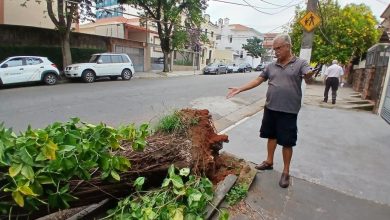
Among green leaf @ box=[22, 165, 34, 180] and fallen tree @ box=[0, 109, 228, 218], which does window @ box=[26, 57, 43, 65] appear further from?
green leaf @ box=[22, 165, 34, 180]

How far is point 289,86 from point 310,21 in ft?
21.8

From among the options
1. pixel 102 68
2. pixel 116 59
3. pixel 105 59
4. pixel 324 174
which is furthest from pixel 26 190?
pixel 116 59

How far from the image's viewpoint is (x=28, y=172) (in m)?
1.98

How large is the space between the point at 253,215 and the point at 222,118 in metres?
5.12

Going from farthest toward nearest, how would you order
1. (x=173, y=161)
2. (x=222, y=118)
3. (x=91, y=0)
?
1. (x=91, y=0)
2. (x=222, y=118)
3. (x=173, y=161)

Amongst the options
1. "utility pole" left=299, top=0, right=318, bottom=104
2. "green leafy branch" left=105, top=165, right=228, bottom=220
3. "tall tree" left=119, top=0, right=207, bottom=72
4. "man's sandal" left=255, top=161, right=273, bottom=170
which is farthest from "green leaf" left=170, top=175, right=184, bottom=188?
"tall tree" left=119, top=0, right=207, bottom=72

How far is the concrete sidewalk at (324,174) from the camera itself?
314 centimetres

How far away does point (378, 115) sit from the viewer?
9.09 meters

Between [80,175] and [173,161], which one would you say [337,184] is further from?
[80,175]

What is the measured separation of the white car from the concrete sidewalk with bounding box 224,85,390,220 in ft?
35.9

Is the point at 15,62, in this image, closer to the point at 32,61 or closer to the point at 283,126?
the point at 32,61

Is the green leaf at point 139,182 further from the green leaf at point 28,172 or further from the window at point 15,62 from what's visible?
the window at point 15,62

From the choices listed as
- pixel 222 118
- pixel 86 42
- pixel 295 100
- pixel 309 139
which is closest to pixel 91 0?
pixel 86 42

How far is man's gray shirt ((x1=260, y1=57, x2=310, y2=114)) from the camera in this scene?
11.2ft
